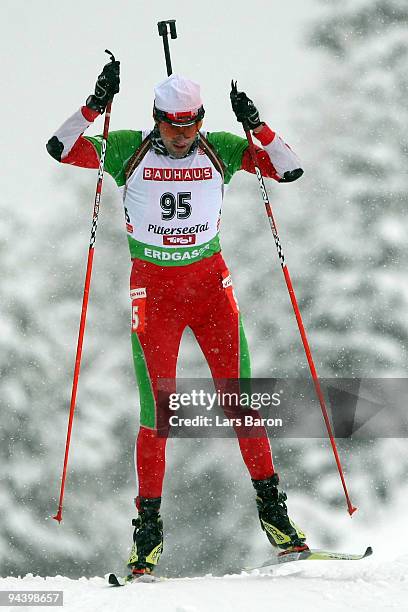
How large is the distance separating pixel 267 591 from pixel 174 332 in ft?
5.62

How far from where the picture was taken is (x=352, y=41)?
21203mm

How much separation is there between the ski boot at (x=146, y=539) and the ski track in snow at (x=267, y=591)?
0.62ft

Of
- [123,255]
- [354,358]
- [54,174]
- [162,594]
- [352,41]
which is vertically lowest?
[162,594]

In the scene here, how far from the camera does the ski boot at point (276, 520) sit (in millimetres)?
5711

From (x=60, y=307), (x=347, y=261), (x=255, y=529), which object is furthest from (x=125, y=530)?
(x=347, y=261)

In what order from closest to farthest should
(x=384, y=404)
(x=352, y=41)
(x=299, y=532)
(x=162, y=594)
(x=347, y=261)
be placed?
(x=162, y=594) → (x=299, y=532) → (x=384, y=404) → (x=347, y=261) → (x=352, y=41)

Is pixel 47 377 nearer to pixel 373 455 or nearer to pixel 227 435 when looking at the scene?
pixel 227 435

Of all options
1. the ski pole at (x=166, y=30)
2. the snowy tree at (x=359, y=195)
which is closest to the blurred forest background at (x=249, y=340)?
the snowy tree at (x=359, y=195)

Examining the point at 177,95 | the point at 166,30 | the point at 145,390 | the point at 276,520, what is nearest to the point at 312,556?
the point at 276,520

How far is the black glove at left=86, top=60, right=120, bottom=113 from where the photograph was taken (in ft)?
18.4

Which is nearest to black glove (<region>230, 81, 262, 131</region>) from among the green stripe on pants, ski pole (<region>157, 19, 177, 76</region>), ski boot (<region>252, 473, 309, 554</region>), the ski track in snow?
ski pole (<region>157, 19, 177, 76</region>)

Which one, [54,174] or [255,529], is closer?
[255,529]

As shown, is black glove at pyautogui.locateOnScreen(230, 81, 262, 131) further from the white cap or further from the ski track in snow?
the ski track in snow

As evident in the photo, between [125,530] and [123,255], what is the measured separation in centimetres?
590
